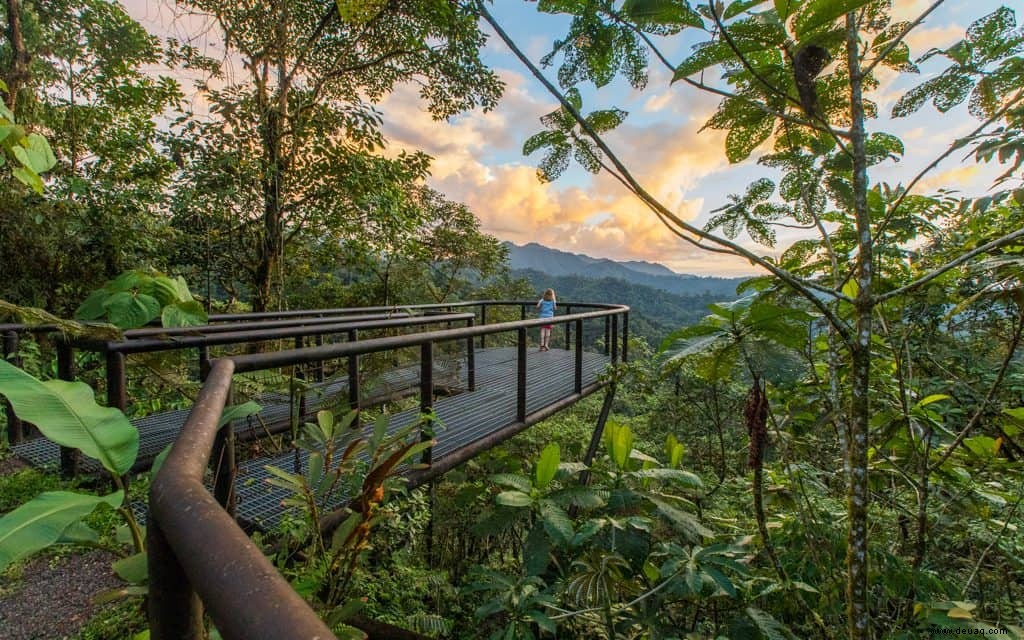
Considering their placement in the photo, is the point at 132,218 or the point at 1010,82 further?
the point at 132,218

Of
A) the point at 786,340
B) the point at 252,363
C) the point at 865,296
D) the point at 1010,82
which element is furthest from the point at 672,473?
the point at 252,363

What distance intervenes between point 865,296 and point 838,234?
3.00 ft

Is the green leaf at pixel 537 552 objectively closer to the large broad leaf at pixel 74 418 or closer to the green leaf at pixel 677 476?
the green leaf at pixel 677 476

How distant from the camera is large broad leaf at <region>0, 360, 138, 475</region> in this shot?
2.88 feet

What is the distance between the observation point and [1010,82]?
1.07 m

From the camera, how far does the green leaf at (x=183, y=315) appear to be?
255 cm

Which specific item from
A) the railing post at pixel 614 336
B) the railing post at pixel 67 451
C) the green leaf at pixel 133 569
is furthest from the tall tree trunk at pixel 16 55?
the railing post at pixel 614 336

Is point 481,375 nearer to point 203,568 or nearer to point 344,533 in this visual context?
point 344,533

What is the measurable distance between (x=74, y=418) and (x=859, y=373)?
1.75 metres

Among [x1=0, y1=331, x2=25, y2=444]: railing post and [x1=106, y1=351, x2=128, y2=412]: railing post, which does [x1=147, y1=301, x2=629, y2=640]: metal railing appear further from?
[x1=0, y1=331, x2=25, y2=444]: railing post

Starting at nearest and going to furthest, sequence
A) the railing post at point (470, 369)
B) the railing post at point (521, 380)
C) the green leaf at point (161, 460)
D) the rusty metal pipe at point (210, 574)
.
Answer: the rusty metal pipe at point (210, 574), the green leaf at point (161, 460), the railing post at point (521, 380), the railing post at point (470, 369)

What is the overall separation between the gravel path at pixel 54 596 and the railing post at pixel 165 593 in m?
1.44

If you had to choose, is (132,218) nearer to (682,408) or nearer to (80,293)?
(80,293)

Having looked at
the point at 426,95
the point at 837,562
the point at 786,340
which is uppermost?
the point at 426,95
